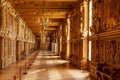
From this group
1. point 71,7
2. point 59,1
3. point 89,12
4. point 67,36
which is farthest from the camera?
point 67,36

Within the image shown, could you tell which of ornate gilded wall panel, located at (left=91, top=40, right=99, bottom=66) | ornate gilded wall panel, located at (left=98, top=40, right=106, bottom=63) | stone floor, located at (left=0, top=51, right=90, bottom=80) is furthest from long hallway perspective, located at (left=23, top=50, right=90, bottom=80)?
ornate gilded wall panel, located at (left=98, top=40, right=106, bottom=63)

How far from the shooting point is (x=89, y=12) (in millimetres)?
16703

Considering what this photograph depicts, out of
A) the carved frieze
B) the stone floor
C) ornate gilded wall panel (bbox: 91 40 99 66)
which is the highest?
the carved frieze

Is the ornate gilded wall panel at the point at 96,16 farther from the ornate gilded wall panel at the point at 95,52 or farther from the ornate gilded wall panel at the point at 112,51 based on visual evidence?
the ornate gilded wall panel at the point at 112,51

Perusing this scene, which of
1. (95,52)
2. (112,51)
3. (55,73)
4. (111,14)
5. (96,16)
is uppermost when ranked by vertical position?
(96,16)

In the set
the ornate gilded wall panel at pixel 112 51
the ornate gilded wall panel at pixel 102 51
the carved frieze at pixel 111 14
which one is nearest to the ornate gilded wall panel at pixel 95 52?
the ornate gilded wall panel at pixel 102 51

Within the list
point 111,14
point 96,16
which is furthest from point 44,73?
point 111,14

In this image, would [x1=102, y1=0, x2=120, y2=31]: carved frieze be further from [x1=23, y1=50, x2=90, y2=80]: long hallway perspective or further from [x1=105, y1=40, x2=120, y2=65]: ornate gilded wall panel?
[x1=23, y1=50, x2=90, y2=80]: long hallway perspective

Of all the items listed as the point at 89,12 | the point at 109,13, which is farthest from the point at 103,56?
the point at 89,12

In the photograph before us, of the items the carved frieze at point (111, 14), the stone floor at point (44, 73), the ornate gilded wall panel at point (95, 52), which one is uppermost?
the carved frieze at point (111, 14)

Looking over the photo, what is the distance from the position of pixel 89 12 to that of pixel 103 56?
606 centimetres

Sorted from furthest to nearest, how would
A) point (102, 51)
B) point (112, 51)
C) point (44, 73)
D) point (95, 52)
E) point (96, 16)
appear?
point (44, 73)
point (95, 52)
point (96, 16)
point (102, 51)
point (112, 51)

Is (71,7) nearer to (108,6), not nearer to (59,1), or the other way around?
(59,1)

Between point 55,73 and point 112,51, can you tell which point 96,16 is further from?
point 55,73
